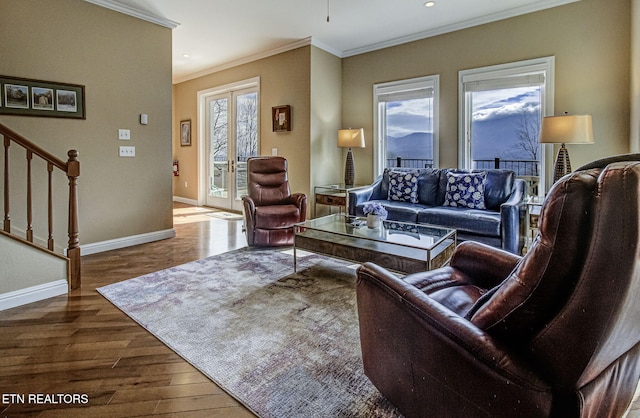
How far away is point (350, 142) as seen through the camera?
5262 mm

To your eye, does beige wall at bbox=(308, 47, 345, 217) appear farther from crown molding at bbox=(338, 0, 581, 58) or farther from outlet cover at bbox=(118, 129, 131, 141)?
outlet cover at bbox=(118, 129, 131, 141)

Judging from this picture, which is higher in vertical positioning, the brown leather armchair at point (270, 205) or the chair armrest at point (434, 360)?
the brown leather armchair at point (270, 205)

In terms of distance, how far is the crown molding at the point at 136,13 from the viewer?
3.97 m

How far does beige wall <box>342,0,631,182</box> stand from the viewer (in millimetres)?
3711

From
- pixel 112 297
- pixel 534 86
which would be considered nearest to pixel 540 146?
pixel 534 86

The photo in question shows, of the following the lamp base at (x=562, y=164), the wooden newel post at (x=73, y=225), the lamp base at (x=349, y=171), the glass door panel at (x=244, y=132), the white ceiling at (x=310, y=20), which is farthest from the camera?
the glass door panel at (x=244, y=132)

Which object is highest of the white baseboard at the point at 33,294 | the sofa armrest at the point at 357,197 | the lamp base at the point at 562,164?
the lamp base at the point at 562,164

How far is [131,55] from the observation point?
4.28m

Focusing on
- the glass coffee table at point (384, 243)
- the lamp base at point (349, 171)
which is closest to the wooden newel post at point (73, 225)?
the glass coffee table at point (384, 243)

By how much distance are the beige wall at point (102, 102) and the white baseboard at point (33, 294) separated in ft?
3.87

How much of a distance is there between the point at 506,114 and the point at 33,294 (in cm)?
514

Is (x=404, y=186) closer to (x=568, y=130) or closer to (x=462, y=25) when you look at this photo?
(x=568, y=130)

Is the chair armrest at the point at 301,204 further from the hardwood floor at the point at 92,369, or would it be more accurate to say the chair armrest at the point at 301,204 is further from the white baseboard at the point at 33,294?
the white baseboard at the point at 33,294

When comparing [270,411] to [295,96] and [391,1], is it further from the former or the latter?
[295,96]
